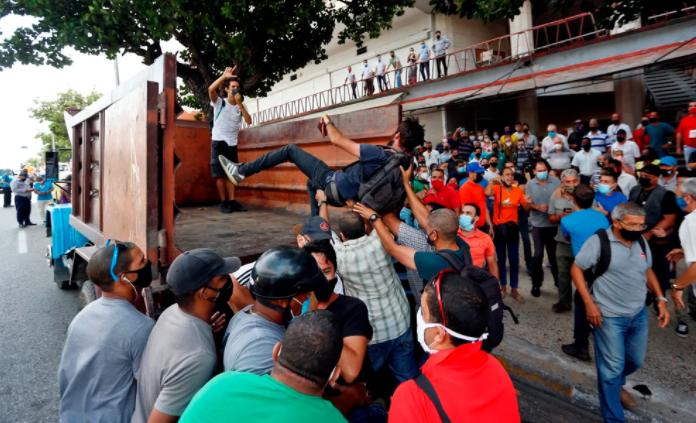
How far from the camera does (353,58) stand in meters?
20.2

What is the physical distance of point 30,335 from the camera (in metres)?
4.22

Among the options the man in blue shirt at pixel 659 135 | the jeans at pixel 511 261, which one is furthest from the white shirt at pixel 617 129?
the jeans at pixel 511 261

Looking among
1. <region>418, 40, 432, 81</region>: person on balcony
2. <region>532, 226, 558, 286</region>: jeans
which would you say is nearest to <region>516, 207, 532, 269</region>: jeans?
<region>532, 226, 558, 286</region>: jeans

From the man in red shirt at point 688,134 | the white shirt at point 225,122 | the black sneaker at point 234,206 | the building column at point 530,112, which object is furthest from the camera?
the building column at point 530,112

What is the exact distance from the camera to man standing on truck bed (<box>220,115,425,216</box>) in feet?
9.27

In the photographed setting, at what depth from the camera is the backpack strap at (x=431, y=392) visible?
1.21 meters

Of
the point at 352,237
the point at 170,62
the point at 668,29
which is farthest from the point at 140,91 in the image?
the point at 668,29

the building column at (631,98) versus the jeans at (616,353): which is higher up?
the building column at (631,98)

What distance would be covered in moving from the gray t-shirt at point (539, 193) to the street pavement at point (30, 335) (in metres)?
5.44

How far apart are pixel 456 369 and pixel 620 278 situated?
2046 millimetres

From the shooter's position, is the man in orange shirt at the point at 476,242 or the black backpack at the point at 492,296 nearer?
the black backpack at the point at 492,296

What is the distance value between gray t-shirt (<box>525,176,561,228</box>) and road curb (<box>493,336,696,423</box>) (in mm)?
1846

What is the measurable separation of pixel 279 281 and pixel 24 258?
8815 mm

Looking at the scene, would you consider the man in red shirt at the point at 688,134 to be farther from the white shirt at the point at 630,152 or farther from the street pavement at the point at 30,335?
the street pavement at the point at 30,335
